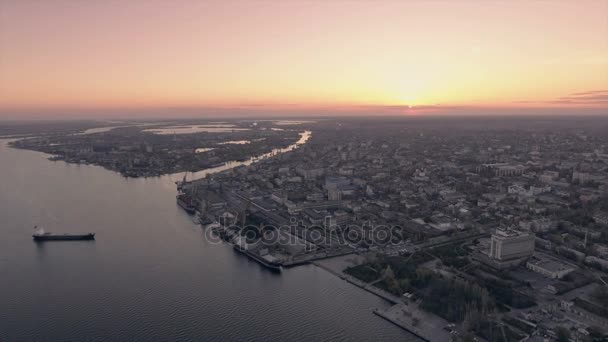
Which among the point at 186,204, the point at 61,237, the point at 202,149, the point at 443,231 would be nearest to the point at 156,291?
the point at 61,237

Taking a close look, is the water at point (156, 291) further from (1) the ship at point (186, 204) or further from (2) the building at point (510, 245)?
(2) the building at point (510, 245)

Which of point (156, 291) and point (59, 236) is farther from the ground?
point (59, 236)

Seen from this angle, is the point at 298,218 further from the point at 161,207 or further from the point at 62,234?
the point at 62,234

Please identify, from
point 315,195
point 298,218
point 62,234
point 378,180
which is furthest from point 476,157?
point 62,234

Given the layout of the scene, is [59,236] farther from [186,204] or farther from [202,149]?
[202,149]

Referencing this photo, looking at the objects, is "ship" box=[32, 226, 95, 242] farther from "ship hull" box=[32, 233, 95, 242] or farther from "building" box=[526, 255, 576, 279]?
"building" box=[526, 255, 576, 279]

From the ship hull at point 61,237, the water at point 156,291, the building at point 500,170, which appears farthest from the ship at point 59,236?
the building at point 500,170
